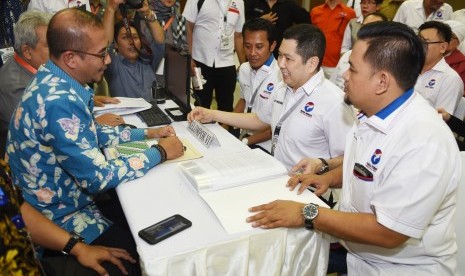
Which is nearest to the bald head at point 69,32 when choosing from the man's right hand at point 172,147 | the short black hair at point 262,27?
the man's right hand at point 172,147

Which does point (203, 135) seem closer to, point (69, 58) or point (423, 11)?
point (69, 58)

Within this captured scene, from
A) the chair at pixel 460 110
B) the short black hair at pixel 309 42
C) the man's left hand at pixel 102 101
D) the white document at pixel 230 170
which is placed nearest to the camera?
the white document at pixel 230 170

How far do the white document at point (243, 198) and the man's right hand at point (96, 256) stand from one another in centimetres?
40

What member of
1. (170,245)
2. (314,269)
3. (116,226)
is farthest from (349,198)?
(116,226)

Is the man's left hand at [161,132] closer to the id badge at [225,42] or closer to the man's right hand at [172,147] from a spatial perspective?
the man's right hand at [172,147]

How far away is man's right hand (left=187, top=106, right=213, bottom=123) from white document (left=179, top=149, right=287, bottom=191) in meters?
0.59

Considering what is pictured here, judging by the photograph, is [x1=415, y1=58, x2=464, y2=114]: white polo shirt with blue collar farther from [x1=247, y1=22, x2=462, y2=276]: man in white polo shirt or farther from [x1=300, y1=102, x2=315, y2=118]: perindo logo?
[x1=247, y1=22, x2=462, y2=276]: man in white polo shirt

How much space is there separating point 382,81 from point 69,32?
1.19 meters

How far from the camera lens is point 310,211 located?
1.24 meters

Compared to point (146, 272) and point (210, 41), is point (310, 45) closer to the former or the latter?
point (146, 272)

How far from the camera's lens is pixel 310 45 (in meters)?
1.92

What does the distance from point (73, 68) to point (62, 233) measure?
2.14 ft

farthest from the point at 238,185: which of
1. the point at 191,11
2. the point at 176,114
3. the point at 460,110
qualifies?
the point at 191,11

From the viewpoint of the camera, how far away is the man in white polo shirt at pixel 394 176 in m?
1.12
